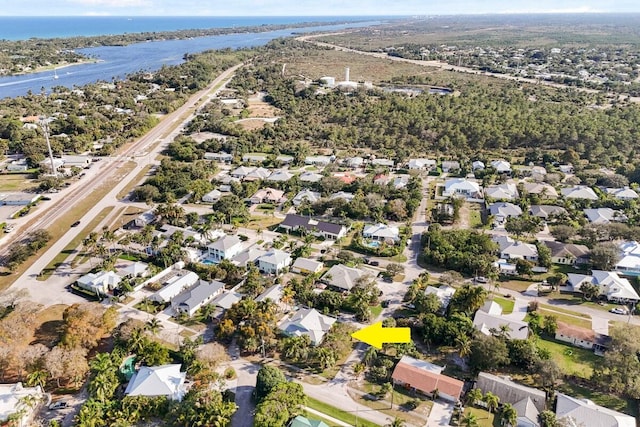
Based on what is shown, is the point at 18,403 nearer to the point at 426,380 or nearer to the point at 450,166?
the point at 426,380

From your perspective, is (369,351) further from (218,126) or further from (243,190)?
(218,126)

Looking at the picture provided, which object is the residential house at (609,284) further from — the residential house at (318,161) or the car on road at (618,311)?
the residential house at (318,161)

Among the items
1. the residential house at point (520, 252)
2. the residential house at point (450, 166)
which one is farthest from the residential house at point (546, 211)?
the residential house at point (450, 166)

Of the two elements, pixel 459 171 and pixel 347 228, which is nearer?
pixel 347 228

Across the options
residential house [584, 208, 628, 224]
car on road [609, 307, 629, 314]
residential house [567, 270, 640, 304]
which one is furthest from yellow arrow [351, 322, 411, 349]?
residential house [584, 208, 628, 224]

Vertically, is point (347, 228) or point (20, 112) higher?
point (20, 112)

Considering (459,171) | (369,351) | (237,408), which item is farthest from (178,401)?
(459,171)
